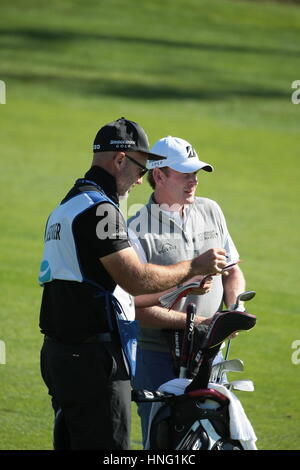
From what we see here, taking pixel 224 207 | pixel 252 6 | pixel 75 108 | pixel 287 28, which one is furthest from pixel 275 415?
pixel 252 6

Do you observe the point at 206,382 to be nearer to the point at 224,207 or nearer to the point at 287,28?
the point at 224,207

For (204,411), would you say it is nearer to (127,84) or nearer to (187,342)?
(187,342)

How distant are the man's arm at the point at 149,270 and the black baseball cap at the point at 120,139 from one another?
0.53 m

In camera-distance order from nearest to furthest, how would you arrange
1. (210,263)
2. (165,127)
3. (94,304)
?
1. (94,304)
2. (210,263)
3. (165,127)

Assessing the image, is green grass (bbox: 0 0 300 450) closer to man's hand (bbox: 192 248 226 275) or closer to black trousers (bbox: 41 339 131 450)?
black trousers (bbox: 41 339 131 450)

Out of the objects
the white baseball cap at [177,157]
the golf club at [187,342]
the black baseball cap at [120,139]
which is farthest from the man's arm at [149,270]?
the white baseball cap at [177,157]

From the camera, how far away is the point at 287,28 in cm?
3419

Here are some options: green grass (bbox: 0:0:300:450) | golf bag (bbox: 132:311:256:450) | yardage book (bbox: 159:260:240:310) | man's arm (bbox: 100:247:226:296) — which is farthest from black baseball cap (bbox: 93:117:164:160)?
green grass (bbox: 0:0:300:450)

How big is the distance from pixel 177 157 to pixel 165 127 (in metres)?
15.0

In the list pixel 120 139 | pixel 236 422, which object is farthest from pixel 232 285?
pixel 120 139

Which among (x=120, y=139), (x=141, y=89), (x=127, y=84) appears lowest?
(x=120, y=139)

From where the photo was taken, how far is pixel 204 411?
477 cm

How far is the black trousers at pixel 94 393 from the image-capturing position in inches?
181

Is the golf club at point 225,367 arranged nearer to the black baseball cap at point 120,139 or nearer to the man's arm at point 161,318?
the man's arm at point 161,318
